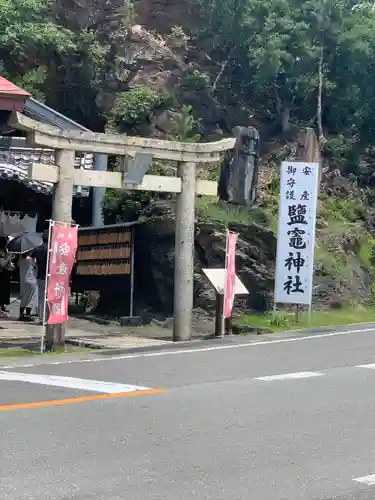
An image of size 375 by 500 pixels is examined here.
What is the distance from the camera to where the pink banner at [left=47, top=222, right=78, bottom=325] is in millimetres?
13523

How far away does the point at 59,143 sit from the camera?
45.2ft

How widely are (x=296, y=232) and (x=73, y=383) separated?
9.10 m

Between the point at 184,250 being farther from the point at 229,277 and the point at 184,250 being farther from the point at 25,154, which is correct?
the point at 25,154

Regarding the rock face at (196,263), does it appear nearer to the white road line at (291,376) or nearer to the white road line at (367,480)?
the white road line at (291,376)

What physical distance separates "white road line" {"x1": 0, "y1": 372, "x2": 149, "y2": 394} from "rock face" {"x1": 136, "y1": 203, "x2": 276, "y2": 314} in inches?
336

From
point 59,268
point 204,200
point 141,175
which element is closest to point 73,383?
point 59,268

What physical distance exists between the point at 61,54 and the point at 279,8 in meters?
8.43

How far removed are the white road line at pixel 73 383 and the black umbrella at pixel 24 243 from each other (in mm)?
8673

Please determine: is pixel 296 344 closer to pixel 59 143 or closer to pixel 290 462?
pixel 59 143

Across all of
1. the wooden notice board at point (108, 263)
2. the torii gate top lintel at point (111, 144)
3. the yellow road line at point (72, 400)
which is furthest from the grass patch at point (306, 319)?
the yellow road line at point (72, 400)

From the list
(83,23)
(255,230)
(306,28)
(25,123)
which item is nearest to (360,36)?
(306,28)

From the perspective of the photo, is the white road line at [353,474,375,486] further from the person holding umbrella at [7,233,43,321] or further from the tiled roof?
the tiled roof

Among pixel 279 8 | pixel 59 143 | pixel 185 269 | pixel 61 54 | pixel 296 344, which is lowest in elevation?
pixel 296 344

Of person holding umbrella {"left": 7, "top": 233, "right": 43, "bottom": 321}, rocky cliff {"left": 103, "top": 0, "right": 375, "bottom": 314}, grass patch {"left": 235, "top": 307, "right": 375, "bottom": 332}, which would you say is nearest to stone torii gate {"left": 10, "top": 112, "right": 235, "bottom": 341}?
grass patch {"left": 235, "top": 307, "right": 375, "bottom": 332}
